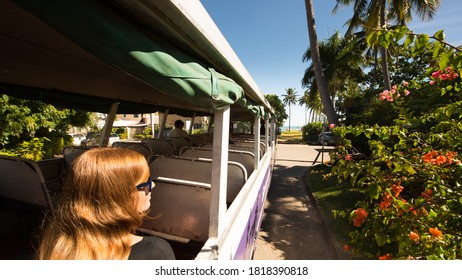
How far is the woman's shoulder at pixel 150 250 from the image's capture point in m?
1.26

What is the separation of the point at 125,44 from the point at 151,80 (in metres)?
0.20

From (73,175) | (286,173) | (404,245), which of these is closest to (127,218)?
(73,175)

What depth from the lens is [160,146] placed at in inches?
248

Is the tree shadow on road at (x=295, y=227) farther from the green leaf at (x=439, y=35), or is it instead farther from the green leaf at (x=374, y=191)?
the green leaf at (x=439, y=35)

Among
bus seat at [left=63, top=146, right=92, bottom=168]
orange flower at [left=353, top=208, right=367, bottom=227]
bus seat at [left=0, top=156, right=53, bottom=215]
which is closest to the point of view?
orange flower at [left=353, top=208, right=367, bottom=227]

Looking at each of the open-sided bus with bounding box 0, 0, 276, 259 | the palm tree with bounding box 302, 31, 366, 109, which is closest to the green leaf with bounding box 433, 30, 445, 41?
the open-sided bus with bounding box 0, 0, 276, 259

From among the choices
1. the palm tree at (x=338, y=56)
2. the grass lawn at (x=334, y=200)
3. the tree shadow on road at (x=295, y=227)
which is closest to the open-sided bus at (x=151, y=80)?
the tree shadow on road at (x=295, y=227)

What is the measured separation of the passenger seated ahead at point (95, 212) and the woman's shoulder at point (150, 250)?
2.7 inches

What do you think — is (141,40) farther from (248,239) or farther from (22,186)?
(22,186)

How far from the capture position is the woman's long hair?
3.48ft

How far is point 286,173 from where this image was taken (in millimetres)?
11008

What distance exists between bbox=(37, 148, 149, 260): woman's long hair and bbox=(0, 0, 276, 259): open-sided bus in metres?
0.48

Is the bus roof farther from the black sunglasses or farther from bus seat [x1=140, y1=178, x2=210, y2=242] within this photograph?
bus seat [x1=140, y1=178, x2=210, y2=242]

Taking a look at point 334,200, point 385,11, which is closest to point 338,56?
point 385,11
